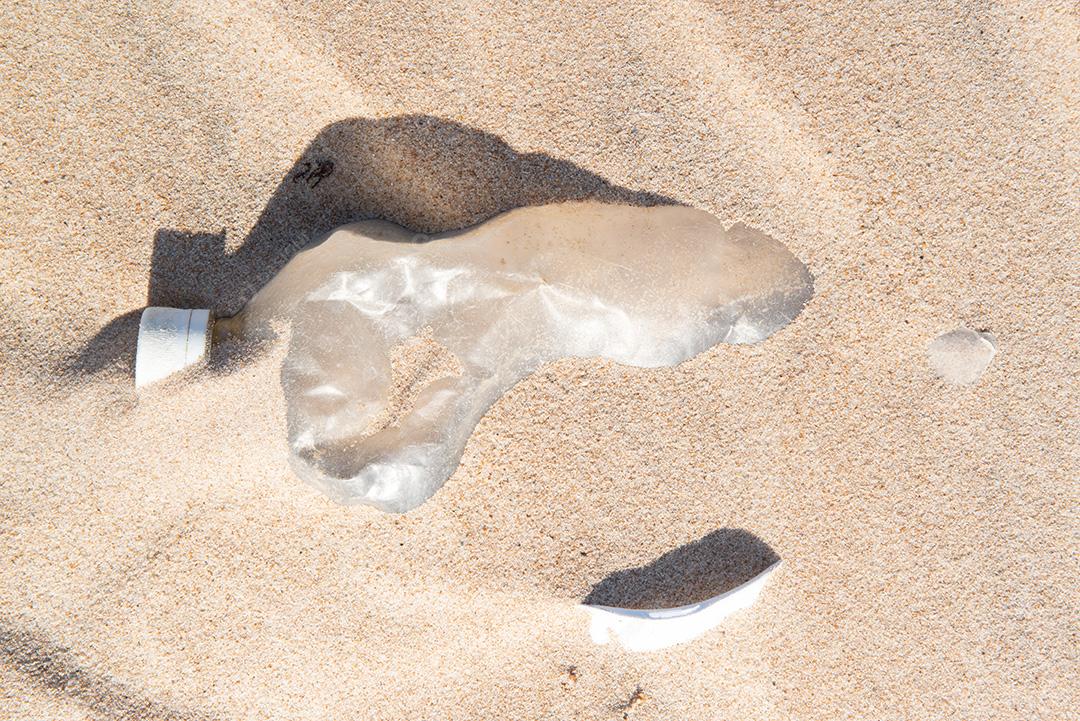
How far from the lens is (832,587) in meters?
1.80

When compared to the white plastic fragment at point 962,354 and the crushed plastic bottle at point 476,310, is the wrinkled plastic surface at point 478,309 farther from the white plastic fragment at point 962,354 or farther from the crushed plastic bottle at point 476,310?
the white plastic fragment at point 962,354

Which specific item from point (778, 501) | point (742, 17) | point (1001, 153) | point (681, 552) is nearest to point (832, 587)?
point (778, 501)

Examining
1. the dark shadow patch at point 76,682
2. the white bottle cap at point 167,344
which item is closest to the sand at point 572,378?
the dark shadow patch at point 76,682

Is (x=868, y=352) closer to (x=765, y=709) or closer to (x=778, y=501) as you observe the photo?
(x=778, y=501)

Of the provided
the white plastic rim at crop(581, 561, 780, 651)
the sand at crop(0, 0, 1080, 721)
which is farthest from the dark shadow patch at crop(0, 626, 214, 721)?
the white plastic rim at crop(581, 561, 780, 651)

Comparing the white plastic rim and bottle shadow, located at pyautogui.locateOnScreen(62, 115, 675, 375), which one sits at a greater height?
bottle shadow, located at pyautogui.locateOnScreen(62, 115, 675, 375)

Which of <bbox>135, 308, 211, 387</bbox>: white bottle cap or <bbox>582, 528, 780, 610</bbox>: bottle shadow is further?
<bbox>582, 528, 780, 610</bbox>: bottle shadow

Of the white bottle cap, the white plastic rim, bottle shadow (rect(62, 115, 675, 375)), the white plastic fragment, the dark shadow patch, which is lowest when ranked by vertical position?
the dark shadow patch

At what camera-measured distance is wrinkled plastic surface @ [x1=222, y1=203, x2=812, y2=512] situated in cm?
164

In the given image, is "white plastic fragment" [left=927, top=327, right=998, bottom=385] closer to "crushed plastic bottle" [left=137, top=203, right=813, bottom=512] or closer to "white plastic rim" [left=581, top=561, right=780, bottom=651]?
"crushed plastic bottle" [left=137, top=203, right=813, bottom=512]

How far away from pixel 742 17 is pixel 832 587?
57.9 inches

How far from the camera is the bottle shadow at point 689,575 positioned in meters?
1.77

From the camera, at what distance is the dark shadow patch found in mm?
1734

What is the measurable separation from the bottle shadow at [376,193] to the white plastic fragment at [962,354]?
78 cm
